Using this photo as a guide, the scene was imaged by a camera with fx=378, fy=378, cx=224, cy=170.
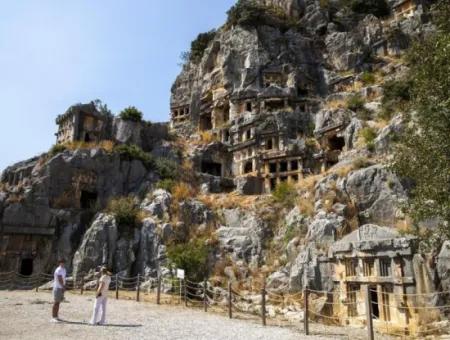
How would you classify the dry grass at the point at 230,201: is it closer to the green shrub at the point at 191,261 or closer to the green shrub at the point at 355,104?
the green shrub at the point at 191,261

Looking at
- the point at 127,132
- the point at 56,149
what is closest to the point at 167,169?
the point at 127,132

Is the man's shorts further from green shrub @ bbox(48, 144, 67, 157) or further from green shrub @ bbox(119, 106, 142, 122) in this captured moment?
Result: green shrub @ bbox(119, 106, 142, 122)

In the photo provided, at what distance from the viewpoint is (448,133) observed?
495 inches

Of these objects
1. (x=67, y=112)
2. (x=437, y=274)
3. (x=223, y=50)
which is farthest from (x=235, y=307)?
(x=223, y=50)

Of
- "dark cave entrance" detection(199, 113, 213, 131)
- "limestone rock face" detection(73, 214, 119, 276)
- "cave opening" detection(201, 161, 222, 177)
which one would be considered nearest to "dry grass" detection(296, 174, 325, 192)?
"limestone rock face" detection(73, 214, 119, 276)

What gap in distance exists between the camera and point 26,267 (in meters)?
27.5

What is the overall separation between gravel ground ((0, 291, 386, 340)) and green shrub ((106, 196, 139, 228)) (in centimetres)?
1045

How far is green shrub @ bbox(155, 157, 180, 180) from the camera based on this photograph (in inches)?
1351

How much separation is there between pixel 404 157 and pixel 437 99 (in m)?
2.65

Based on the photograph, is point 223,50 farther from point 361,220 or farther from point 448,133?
point 448,133

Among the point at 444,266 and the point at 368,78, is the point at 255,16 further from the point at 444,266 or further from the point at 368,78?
the point at 444,266

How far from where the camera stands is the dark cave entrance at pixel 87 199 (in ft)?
103

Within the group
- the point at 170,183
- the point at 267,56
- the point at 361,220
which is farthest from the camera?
the point at 267,56

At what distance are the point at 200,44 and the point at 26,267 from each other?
44.8m
